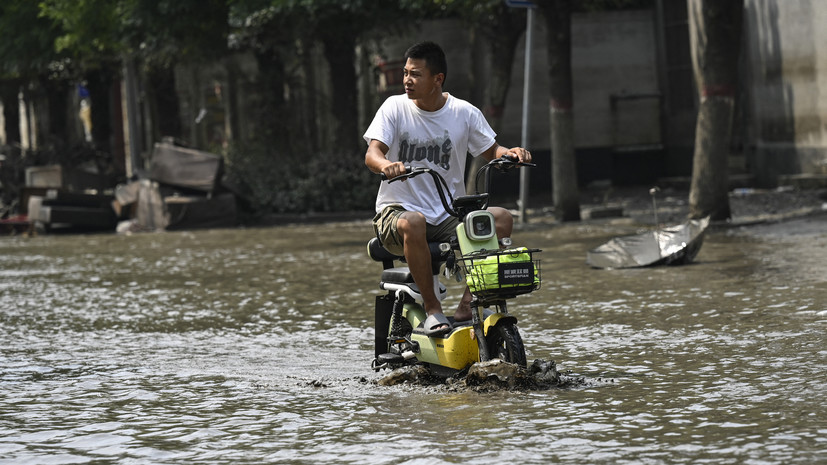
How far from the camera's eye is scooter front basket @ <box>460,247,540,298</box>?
623 cm

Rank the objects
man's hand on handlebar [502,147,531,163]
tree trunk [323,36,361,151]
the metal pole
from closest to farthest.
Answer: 1. man's hand on handlebar [502,147,531,163]
2. the metal pole
3. tree trunk [323,36,361,151]

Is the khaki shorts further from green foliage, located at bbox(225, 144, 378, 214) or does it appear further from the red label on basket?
green foliage, located at bbox(225, 144, 378, 214)

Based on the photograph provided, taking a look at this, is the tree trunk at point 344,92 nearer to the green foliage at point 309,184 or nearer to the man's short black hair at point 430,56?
the green foliage at point 309,184

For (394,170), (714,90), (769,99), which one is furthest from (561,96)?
(394,170)

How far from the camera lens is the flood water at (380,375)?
17.9ft

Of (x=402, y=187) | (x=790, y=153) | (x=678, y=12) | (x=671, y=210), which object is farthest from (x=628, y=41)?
(x=402, y=187)

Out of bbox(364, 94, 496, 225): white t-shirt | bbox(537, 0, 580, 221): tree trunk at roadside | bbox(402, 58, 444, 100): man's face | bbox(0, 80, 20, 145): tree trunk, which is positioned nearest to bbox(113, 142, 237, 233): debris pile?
bbox(537, 0, 580, 221): tree trunk at roadside

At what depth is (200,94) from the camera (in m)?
37.1

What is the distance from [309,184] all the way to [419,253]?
52.1 feet

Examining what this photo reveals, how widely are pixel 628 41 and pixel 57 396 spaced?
19.6 m

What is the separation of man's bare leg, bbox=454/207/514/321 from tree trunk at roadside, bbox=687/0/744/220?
9068 mm

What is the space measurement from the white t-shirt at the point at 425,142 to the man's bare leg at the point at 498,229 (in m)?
0.29

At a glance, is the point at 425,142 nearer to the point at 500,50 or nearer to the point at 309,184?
the point at 500,50

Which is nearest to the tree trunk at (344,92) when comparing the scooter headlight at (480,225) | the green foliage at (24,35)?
the green foliage at (24,35)
